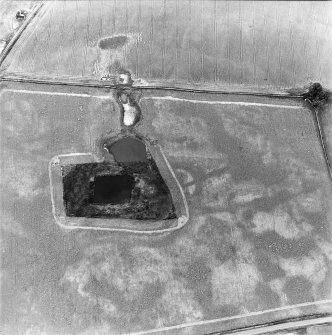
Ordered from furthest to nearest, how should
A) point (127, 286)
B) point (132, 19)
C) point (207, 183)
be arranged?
point (132, 19) → point (207, 183) → point (127, 286)

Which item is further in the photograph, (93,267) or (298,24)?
Result: (298,24)

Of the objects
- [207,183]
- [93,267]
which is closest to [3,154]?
[93,267]

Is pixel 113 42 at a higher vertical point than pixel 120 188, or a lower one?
higher

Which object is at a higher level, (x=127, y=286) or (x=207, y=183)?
(x=207, y=183)

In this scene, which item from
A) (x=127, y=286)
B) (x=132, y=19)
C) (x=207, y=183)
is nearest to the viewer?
(x=127, y=286)

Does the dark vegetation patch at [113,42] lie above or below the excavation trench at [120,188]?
above

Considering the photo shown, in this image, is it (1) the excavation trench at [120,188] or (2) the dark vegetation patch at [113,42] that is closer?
(1) the excavation trench at [120,188]

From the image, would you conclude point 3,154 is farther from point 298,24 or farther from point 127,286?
point 298,24

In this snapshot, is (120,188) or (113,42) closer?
(120,188)

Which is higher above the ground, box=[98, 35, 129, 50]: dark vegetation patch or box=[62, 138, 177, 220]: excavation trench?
box=[98, 35, 129, 50]: dark vegetation patch

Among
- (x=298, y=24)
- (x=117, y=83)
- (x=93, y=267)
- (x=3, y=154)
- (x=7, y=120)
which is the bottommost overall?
(x=93, y=267)

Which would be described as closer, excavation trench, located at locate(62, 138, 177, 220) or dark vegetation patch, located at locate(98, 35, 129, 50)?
excavation trench, located at locate(62, 138, 177, 220)
